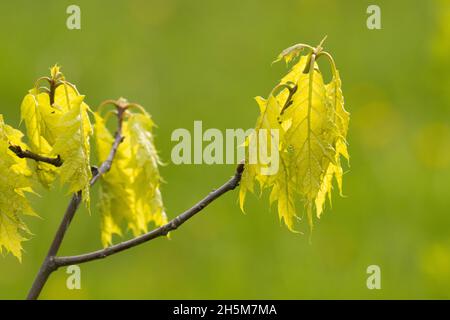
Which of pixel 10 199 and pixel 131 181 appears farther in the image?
pixel 131 181

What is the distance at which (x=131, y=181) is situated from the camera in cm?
196

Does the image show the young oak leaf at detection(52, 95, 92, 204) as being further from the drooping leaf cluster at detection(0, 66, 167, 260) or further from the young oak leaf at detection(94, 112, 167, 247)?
the young oak leaf at detection(94, 112, 167, 247)

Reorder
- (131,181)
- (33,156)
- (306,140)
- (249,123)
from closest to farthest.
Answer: (306,140)
(33,156)
(131,181)
(249,123)

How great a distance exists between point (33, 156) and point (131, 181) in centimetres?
40

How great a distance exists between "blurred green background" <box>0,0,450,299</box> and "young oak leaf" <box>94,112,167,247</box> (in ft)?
6.59

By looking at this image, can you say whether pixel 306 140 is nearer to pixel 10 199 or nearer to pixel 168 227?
pixel 168 227

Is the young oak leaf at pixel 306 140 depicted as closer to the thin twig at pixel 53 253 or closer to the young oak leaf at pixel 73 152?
the young oak leaf at pixel 73 152

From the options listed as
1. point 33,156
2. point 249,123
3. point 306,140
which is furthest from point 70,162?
point 249,123

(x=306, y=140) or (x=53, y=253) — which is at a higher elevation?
(x=306, y=140)

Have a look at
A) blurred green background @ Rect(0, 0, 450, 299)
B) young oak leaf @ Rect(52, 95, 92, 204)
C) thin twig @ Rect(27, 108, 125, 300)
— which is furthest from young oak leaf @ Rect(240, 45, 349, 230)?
blurred green background @ Rect(0, 0, 450, 299)

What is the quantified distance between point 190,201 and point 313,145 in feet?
9.83

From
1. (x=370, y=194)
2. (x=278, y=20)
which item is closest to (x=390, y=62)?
(x=278, y=20)

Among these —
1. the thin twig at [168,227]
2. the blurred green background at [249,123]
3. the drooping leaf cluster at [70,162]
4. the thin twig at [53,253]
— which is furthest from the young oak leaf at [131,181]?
the blurred green background at [249,123]

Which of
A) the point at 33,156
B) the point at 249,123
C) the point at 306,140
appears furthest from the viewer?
the point at 249,123
